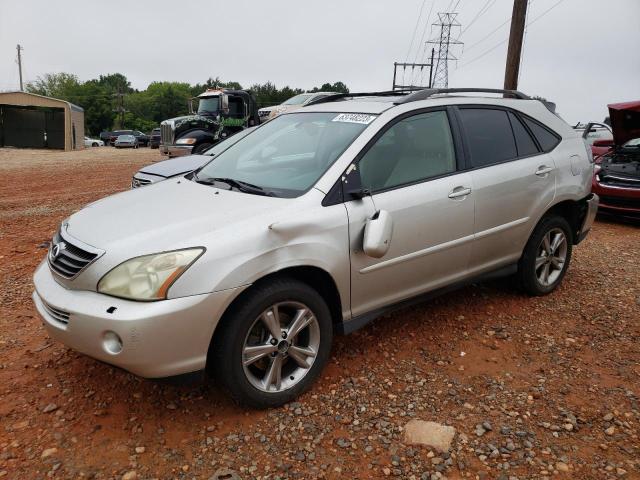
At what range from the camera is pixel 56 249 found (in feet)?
9.32

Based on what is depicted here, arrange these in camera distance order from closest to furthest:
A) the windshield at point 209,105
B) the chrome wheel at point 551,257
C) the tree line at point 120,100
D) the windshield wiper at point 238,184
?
the windshield wiper at point 238,184
the chrome wheel at point 551,257
the windshield at point 209,105
the tree line at point 120,100

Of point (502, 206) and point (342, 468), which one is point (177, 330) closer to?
point (342, 468)

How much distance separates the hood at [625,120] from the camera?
25.0 feet

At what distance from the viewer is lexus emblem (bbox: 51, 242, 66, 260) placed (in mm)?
Result: 2769

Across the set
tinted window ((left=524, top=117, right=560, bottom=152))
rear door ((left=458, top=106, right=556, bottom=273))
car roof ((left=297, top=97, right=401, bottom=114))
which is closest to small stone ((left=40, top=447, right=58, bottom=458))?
car roof ((left=297, top=97, right=401, bottom=114))

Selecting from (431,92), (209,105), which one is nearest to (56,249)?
(431,92)

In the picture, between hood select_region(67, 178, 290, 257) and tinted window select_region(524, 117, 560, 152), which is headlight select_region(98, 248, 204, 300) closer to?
hood select_region(67, 178, 290, 257)

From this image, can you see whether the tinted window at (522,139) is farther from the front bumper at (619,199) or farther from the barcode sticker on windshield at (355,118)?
the front bumper at (619,199)

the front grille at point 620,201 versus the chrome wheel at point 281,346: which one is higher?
the front grille at point 620,201

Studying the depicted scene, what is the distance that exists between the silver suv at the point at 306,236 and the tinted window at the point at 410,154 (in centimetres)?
1

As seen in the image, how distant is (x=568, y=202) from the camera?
439 centimetres

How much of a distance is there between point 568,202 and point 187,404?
11.5ft

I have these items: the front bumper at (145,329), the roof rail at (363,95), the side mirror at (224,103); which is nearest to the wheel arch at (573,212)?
the roof rail at (363,95)

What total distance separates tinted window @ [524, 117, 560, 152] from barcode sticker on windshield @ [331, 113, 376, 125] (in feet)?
5.34
